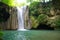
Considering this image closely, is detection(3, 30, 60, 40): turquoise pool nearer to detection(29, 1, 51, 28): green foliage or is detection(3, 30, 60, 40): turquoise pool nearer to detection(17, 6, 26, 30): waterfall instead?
detection(29, 1, 51, 28): green foliage

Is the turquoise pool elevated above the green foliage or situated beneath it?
situated beneath

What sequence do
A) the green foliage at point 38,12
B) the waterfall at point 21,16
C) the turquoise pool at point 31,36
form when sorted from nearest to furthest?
the turquoise pool at point 31,36, the green foliage at point 38,12, the waterfall at point 21,16

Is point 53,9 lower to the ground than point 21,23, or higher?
higher

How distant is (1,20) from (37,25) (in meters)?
4.25

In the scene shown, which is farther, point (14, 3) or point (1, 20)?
point (14, 3)

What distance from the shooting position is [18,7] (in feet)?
67.8

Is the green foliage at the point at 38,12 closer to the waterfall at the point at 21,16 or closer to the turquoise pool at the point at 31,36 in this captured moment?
the waterfall at the point at 21,16

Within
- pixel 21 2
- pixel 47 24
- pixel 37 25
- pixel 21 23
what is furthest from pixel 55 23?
Result: pixel 21 2

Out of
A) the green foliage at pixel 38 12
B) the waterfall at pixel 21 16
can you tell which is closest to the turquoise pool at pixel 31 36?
the green foliage at pixel 38 12

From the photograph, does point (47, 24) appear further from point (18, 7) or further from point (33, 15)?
point (18, 7)

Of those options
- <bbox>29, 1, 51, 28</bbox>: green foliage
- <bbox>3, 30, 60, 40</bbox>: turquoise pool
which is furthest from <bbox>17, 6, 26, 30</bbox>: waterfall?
<bbox>3, 30, 60, 40</bbox>: turquoise pool

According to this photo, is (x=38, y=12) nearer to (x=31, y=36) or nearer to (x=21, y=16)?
(x=21, y=16)

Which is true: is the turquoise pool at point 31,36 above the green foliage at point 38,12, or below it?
below

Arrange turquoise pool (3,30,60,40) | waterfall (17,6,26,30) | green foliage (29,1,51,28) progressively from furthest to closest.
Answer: waterfall (17,6,26,30) → green foliage (29,1,51,28) → turquoise pool (3,30,60,40)
